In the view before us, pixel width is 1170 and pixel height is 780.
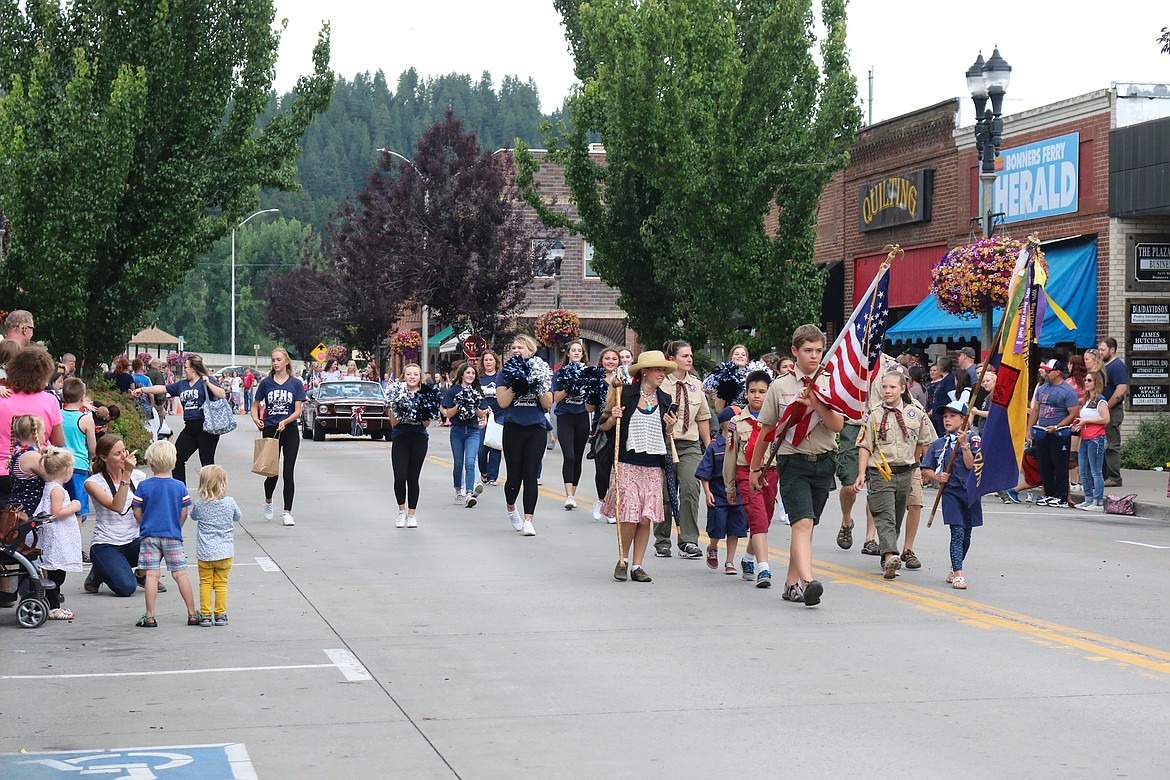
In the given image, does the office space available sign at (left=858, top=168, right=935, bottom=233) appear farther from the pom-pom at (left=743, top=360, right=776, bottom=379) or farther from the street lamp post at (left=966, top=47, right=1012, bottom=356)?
the pom-pom at (left=743, top=360, right=776, bottom=379)

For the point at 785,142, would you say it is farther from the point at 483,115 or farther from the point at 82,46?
the point at 483,115

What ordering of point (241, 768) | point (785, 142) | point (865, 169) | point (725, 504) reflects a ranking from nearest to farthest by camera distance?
point (241, 768), point (725, 504), point (785, 142), point (865, 169)

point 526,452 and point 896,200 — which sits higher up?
point 896,200

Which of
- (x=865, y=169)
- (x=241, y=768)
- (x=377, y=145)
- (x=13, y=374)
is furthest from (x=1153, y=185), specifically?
(x=377, y=145)

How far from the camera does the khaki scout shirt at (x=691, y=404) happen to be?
13188 mm

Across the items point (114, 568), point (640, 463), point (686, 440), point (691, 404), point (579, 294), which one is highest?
point (579, 294)

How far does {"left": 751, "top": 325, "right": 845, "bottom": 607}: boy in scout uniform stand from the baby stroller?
5057 mm

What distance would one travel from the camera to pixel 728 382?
14.1m

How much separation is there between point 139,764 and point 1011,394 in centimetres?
786

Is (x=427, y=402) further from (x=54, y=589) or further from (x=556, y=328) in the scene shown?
(x=556, y=328)

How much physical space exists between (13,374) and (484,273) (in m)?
40.8

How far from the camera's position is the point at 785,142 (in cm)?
3123

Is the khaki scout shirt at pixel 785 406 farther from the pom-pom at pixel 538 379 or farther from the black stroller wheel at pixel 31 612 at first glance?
the black stroller wheel at pixel 31 612

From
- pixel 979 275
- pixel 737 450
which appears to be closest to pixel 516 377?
pixel 737 450
